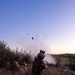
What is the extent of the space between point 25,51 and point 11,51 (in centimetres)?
369

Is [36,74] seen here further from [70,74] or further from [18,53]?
[18,53]

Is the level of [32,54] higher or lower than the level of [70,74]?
higher

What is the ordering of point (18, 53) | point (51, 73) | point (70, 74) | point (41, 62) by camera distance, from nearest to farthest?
point (41, 62) < point (51, 73) < point (70, 74) < point (18, 53)

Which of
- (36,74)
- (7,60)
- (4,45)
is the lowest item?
(36,74)

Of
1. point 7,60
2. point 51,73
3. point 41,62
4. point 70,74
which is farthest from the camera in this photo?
point 7,60

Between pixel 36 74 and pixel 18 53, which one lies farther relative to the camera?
pixel 18 53

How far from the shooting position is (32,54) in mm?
30422

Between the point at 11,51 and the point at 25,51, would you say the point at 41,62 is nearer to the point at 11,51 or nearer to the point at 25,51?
the point at 11,51

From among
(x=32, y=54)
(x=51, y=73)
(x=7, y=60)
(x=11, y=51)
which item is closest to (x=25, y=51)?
(x=32, y=54)

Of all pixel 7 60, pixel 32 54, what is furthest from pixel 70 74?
pixel 32 54

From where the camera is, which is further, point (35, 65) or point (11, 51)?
point (11, 51)

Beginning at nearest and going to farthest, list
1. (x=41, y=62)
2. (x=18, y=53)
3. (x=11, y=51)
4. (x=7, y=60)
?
(x=41, y=62) → (x=7, y=60) → (x=11, y=51) → (x=18, y=53)

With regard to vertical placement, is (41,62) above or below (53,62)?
below

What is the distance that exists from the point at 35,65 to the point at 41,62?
0.49 m
